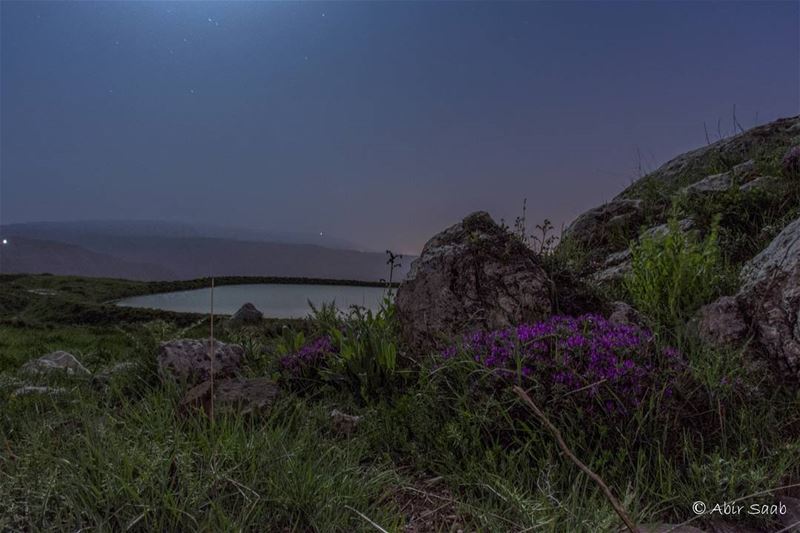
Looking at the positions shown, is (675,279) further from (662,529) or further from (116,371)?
(116,371)

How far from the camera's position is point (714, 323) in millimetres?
5020

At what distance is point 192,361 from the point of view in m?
5.68

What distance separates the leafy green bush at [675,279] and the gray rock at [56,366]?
689cm

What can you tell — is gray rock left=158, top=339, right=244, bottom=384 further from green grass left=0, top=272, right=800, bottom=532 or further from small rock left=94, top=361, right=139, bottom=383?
green grass left=0, top=272, right=800, bottom=532

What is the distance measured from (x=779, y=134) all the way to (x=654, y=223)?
7.24 meters

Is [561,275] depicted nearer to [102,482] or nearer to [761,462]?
[761,462]

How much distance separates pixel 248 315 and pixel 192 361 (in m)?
9.28

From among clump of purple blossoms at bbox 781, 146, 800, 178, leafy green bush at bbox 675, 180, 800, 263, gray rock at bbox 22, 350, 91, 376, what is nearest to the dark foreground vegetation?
gray rock at bbox 22, 350, 91, 376

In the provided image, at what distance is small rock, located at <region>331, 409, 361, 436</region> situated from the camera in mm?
4266

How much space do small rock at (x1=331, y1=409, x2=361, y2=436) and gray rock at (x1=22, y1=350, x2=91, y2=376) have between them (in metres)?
4.03

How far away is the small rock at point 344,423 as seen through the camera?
4.27 meters

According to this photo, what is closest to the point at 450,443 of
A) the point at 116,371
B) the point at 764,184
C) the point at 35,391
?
the point at 116,371

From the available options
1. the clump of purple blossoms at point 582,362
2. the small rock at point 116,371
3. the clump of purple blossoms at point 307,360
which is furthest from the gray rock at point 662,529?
the small rock at point 116,371

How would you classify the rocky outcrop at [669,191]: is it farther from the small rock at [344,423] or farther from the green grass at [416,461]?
the small rock at [344,423]
